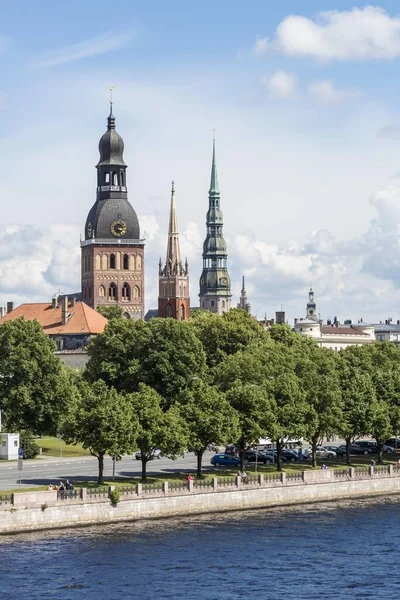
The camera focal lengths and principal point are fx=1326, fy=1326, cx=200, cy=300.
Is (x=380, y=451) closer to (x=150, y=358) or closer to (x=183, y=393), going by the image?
(x=183, y=393)

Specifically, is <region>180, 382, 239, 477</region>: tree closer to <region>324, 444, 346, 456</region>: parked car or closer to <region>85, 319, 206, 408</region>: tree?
<region>324, 444, 346, 456</region>: parked car

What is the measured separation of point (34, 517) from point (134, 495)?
9.82m

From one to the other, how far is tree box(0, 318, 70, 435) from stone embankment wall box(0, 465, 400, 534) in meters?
29.2

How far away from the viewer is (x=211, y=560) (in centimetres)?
8669

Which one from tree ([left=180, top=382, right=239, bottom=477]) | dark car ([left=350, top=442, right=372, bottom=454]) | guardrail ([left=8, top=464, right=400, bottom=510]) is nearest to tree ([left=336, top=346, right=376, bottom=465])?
guardrail ([left=8, top=464, right=400, bottom=510])

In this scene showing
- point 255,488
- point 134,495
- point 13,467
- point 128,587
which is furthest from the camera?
point 13,467

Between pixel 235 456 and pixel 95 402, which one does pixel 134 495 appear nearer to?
pixel 95 402

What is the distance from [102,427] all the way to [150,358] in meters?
45.1

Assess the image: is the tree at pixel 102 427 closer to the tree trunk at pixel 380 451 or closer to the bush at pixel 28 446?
the bush at pixel 28 446

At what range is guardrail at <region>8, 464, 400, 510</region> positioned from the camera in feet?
312

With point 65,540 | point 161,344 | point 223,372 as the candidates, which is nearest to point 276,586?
point 65,540

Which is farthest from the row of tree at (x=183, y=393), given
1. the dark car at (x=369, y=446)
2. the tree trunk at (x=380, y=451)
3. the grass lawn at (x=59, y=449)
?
the dark car at (x=369, y=446)

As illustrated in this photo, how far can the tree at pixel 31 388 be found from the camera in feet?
439

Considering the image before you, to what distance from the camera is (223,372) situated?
13800 centimetres
